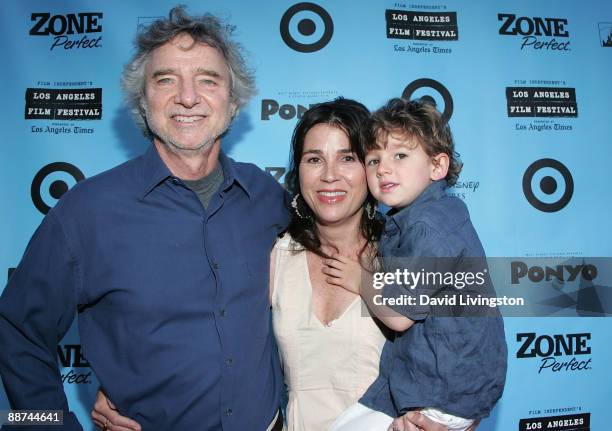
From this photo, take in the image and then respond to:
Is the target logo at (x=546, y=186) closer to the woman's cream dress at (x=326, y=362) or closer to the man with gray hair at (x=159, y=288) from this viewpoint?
the woman's cream dress at (x=326, y=362)

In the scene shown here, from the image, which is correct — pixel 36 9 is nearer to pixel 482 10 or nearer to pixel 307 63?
pixel 307 63

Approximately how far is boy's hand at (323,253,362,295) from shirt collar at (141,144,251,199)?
400 mm

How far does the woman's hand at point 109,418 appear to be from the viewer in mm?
1292

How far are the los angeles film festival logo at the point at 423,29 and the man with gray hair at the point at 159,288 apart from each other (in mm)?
1284

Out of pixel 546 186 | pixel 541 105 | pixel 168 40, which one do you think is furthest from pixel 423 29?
pixel 168 40

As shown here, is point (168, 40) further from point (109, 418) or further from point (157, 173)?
point (109, 418)

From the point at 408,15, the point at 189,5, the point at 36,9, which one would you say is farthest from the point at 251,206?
the point at 36,9

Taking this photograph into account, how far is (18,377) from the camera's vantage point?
1290mm

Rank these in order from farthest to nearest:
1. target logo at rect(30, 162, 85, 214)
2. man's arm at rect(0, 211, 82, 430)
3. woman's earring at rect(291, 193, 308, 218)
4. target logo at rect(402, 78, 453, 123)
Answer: target logo at rect(402, 78, 453, 123) → target logo at rect(30, 162, 85, 214) → woman's earring at rect(291, 193, 308, 218) → man's arm at rect(0, 211, 82, 430)

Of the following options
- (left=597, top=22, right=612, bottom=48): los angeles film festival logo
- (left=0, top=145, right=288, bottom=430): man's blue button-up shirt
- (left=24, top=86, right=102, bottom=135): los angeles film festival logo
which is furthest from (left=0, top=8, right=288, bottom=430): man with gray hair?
(left=597, top=22, right=612, bottom=48): los angeles film festival logo

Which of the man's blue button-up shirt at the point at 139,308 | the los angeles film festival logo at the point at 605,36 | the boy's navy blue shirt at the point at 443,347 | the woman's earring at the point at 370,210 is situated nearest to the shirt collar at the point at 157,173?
the man's blue button-up shirt at the point at 139,308

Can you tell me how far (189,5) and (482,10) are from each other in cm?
162

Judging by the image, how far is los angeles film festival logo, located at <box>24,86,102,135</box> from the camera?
219 centimetres

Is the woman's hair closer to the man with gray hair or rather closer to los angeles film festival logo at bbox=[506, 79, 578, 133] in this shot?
the man with gray hair
